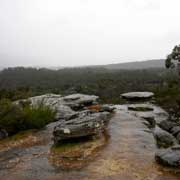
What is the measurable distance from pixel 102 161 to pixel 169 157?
156 cm

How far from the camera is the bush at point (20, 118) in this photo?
10398mm

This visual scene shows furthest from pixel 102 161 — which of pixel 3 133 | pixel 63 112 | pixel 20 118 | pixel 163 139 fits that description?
pixel 63 112

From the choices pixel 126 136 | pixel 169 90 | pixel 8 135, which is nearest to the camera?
pixel 126 136

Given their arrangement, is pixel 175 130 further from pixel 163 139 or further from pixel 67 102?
pixel 67 102

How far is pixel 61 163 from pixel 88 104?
10.6 metres

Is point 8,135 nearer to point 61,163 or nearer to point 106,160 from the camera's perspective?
point 61,163

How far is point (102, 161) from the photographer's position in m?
6.85

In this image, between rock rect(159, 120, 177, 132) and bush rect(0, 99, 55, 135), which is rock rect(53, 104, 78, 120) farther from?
rock rect(159, 120, 177, 132)

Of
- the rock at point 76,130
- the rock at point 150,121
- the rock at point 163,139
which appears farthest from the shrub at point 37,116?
the rock at point 163,139

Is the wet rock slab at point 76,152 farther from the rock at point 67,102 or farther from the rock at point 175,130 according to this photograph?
the rock at point 67,102

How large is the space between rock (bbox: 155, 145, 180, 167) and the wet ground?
0.50 feet

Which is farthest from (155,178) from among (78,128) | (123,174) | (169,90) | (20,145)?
(169,90)

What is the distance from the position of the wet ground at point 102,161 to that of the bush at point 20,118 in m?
0.97

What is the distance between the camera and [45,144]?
346 inches
